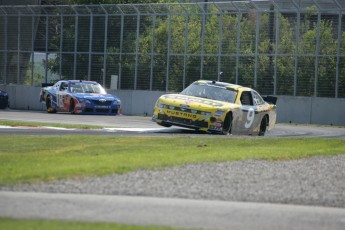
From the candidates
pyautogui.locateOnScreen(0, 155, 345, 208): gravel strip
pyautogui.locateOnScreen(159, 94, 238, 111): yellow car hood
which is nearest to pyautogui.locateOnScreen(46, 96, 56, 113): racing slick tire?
pyautogui.locateOnScreen(159, 94, 238, 111): yellow car hood

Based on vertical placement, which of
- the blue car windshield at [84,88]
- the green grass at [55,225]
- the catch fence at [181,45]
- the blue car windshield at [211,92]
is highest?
the catch fence at [181,45]

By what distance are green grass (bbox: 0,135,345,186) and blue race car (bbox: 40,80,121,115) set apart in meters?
14.3

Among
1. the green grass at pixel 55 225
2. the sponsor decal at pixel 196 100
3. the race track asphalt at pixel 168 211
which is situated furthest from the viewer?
the sponsor decal at pixel 196 100

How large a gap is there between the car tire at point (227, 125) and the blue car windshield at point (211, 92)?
0.69 m

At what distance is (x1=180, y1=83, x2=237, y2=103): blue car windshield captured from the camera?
2619 cm

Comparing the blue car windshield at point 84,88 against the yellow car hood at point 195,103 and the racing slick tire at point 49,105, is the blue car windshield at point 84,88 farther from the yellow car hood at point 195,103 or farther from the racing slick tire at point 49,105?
the yellow car hood at point 195,103

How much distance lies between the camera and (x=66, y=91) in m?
37.6

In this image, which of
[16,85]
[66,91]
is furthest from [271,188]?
→ [16,85]

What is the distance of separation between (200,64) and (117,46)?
4.87 meters

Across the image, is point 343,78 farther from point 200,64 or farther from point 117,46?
point 117,46

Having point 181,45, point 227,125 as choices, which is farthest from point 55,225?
point 181,45

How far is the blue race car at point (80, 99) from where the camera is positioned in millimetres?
36750

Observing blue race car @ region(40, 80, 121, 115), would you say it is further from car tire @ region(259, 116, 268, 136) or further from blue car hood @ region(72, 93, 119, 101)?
car tire @ region(259, 116, 268, 136)

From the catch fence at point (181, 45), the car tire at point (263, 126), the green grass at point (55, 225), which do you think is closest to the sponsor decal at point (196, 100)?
the car tire at point (263, 126)
